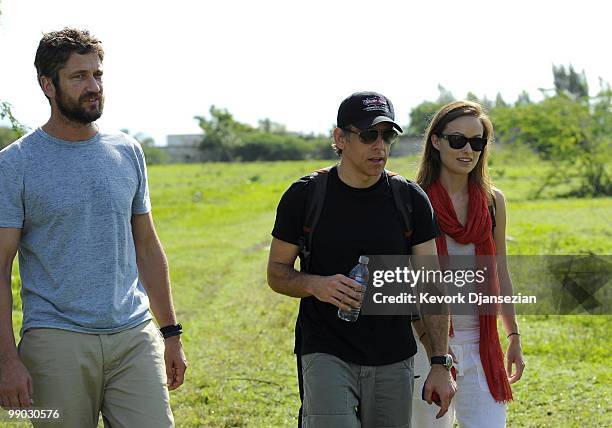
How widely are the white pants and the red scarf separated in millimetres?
40

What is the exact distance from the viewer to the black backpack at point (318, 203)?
358 cm

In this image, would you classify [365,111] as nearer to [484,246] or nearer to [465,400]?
[484,246]

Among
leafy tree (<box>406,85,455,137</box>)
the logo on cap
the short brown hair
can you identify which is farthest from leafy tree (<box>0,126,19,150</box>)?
leafy tree (<box>406,85,455,137</box>)

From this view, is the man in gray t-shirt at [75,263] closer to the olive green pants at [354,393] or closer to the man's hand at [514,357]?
the olive green pants at [354,393]

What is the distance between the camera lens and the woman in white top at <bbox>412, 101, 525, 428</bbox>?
4.16 m

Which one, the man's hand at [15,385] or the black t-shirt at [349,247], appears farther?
the black t-shirt at [349,247]

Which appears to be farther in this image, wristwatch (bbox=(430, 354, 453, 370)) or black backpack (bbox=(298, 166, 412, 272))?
wristwatch (bbox=(430, 354, 453, 370))

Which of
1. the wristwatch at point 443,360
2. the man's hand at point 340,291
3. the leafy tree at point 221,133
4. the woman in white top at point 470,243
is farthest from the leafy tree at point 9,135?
the leafy tree at point 221,133

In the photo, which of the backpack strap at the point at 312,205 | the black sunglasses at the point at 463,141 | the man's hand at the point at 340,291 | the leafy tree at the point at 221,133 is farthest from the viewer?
the leafy tree at the point at 221,133

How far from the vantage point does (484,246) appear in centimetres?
427

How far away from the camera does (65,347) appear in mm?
3420

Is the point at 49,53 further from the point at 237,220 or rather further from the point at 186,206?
the point at 186,206

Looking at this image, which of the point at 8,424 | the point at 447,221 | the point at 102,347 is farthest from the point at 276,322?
the point at 102,347

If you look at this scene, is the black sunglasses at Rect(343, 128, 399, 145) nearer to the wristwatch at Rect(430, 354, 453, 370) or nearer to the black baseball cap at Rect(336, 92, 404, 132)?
the black baseball cap at Rect(336, 92, 404, 132)
